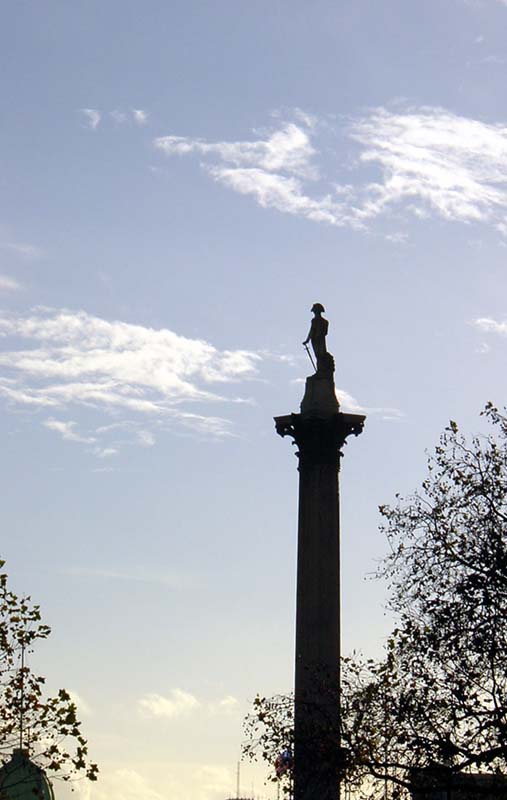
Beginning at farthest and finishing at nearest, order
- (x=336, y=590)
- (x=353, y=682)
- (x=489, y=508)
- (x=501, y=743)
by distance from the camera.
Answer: (x=336, y=590) < (x=353, y=682) < (x=489, y=508) < (x=501, y=743)

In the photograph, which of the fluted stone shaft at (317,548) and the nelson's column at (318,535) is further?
the fluted stone shaft at (317,548)

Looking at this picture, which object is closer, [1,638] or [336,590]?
[1,638]

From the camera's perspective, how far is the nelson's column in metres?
35.4

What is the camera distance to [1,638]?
27.8m

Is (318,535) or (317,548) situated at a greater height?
(318,535)

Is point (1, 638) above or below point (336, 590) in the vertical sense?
below

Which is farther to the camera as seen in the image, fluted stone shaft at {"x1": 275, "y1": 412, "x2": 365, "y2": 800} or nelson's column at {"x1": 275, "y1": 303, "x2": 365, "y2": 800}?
fluted stone shaft at {"x1": 275, "y1": 412, "x2": 365, "y2": 800}

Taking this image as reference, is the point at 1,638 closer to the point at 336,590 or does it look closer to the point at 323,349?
the point at 336,590

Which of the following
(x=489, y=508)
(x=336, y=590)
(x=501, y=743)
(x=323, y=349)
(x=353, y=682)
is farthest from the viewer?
(x=323, y=349)

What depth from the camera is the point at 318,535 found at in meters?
37.2

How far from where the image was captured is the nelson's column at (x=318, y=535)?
35375 mm

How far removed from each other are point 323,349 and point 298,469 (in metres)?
4.22

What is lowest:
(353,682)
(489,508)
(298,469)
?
(353,682)

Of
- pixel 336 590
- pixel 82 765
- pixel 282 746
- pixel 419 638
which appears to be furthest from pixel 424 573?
pixel 336 590
